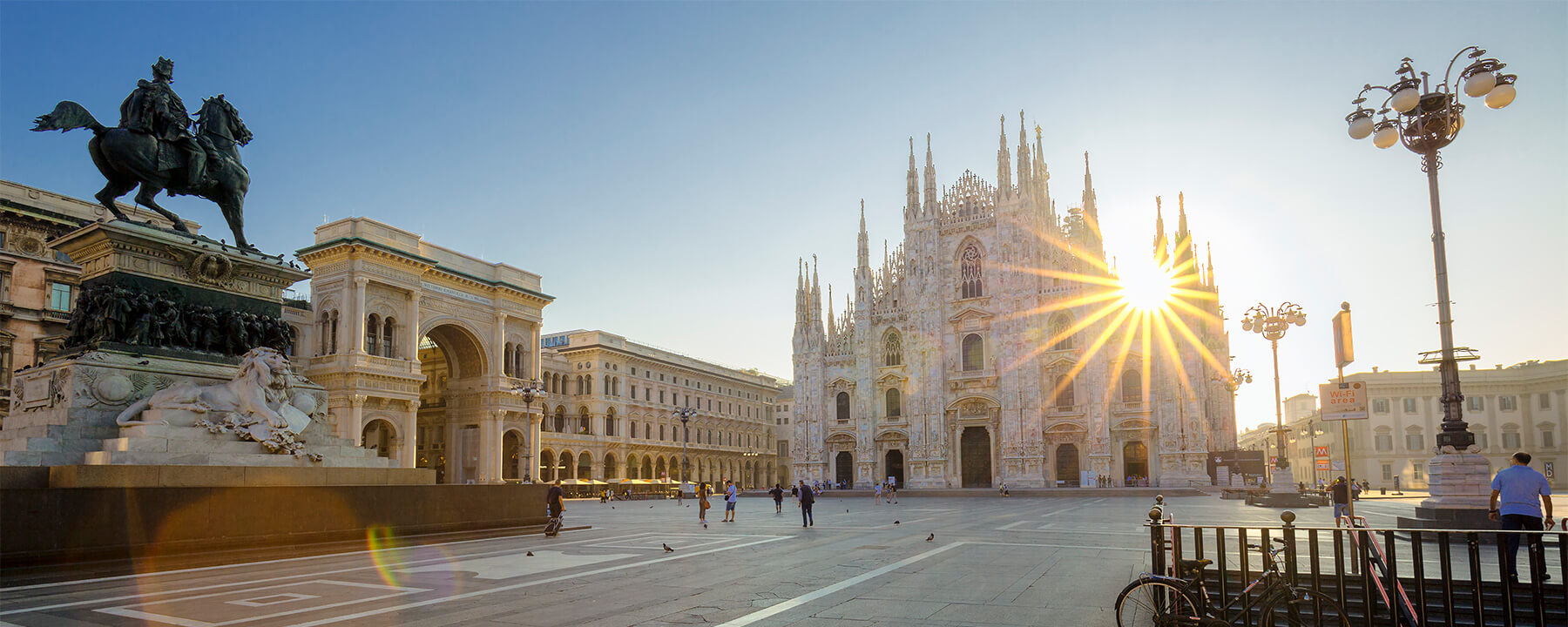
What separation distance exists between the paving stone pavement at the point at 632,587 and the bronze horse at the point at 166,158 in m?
5.66

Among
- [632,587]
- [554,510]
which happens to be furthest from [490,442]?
[632,587]

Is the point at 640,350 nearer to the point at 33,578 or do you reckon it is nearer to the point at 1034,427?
the point at 1034,427

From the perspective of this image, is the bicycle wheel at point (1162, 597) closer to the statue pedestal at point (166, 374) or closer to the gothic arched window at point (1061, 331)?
the statue pedestal at point (166, 374)

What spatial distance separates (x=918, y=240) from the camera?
61.8 m

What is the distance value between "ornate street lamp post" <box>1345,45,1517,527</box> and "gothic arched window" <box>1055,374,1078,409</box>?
41858mm

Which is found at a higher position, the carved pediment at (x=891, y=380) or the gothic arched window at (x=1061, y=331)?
the gothic arched window at (x=1061, y=331)

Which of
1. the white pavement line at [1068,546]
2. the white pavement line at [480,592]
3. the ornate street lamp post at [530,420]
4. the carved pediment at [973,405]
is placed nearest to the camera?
the white pavement line at [480,592]

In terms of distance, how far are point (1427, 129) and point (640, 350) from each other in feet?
210

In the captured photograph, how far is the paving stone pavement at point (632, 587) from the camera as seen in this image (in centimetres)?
826

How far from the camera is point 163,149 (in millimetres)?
13469

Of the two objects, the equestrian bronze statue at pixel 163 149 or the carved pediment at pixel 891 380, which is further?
the carved pediment at pixel 891 380

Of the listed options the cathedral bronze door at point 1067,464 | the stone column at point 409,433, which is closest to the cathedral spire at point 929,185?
the cathedral bronze door at point 1067,464

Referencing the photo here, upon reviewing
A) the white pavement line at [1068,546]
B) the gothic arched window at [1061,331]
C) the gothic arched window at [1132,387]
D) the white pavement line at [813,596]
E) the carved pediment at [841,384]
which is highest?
the gothic arched window at [1061,331]

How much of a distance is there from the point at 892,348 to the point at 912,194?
1069 cm
